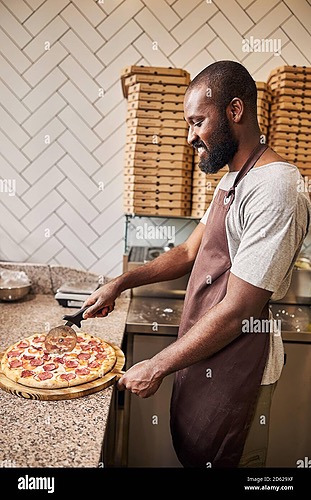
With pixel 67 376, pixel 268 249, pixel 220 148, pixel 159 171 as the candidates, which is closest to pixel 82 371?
pixel 67 376

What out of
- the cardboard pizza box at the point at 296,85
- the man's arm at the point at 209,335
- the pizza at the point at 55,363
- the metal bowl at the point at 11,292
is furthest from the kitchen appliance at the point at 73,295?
the cardboard pizza box at the point at 296,85

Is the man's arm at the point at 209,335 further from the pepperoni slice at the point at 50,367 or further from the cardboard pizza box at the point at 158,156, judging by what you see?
the cardboard pizza box at the point at 158,156

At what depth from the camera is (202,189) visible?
96.2 inches

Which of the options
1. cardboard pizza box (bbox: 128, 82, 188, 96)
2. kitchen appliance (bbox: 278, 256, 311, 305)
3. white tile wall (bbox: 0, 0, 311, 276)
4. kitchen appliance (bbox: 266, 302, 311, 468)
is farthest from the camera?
white tile wall (bbox: 0, 0, 311, 276)

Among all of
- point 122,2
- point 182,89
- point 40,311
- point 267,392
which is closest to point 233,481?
point 267,392

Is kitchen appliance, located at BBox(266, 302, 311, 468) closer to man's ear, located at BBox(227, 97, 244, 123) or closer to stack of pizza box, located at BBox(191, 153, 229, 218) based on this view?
stack of pizza box, located at BBox(191, 153, 229, 218)

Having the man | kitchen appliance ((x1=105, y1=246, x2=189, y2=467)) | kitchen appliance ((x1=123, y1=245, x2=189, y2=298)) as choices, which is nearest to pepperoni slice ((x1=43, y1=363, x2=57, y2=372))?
the man

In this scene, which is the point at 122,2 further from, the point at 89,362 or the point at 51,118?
the point at 89,362

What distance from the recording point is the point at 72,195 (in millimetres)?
2889

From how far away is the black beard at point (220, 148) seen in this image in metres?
1.47

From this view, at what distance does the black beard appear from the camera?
147cm

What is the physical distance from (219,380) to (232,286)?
1.35 feet

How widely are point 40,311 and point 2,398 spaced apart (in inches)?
39.8

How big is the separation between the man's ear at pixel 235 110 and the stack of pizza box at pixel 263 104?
103cm
